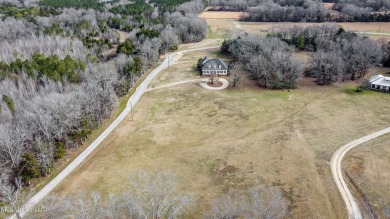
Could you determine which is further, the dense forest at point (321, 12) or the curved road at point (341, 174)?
the dense forest at point (321, 12)

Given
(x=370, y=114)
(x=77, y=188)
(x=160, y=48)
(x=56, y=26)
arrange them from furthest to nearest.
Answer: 1. (x=56, y=26)
2. (x=160, y=48)
3. (x=370, y=114)
4. (x=77, y=188)

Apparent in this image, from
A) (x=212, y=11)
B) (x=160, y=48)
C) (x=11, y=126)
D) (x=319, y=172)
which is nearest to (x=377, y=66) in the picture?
(x=319, y=172)

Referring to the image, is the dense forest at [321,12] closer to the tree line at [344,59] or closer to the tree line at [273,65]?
the tree line at [344,59]

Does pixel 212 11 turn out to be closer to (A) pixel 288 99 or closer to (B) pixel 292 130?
(A) pixel 288 99

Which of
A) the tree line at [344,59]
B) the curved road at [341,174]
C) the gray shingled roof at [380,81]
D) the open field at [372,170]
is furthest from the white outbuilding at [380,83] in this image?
the open field at [372,170]

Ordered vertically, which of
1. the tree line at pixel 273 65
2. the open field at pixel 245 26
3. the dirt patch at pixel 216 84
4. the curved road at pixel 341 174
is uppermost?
the open field at pixel 245 26

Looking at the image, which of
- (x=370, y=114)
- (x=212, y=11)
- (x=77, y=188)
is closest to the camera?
(x=77, y=188)

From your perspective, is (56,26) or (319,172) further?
(56,26)

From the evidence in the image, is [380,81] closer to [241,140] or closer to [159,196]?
[241,140]
